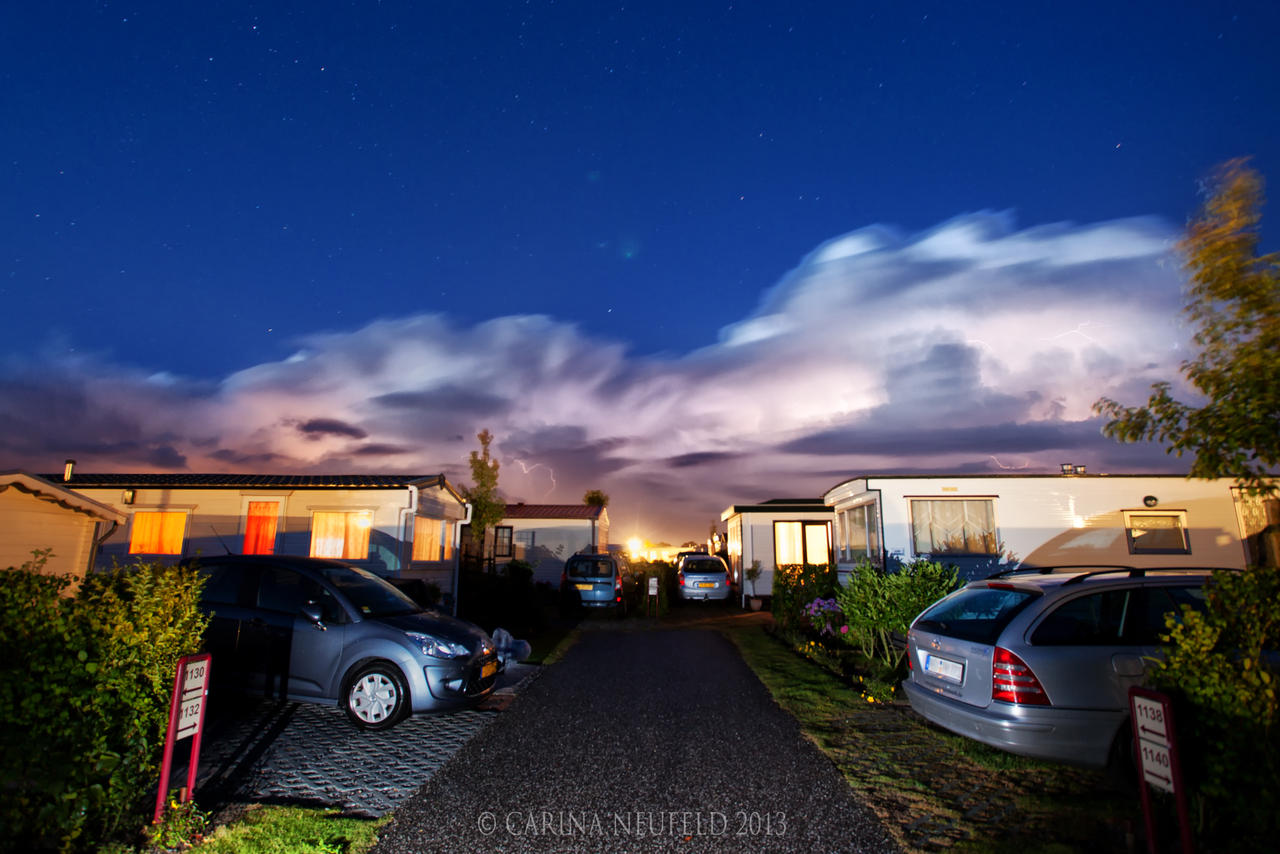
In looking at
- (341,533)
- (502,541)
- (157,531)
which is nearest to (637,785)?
(341,533)

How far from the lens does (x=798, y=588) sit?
1404 cm

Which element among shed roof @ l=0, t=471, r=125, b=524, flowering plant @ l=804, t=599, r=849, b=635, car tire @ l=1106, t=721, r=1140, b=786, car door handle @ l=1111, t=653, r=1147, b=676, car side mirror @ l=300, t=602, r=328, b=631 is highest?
shed roof @ l=0, t=471, r=125, b=524

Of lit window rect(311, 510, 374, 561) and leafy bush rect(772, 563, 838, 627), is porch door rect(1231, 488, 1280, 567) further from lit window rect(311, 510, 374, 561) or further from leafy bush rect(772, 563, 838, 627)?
lit window rect(311, 510, 374, 561)

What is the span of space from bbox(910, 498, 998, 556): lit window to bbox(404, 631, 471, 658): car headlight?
10.3 m

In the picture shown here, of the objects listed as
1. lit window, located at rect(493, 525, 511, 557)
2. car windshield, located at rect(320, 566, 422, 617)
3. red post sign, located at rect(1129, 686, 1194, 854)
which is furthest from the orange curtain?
red post sign, located at rect(1129, 686, 1194, 854)

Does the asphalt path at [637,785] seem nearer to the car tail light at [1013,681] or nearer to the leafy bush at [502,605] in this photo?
the car tail light at [1013,681]

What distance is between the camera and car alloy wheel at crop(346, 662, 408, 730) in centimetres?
637

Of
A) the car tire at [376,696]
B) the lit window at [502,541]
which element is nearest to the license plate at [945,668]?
the car tire at [376,696]

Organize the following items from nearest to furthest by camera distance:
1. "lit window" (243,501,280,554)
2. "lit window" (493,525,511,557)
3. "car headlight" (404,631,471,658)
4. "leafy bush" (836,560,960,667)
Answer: "car headlight" (404,631,471,658) → "leafy bush" (836,560,960,667) → "lit window" (243,501,280,554) → "lit window" (493,525,511,557)

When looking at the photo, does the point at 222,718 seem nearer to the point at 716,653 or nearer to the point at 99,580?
the point at 99,580

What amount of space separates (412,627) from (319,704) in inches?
43.1

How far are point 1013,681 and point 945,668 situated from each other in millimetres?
682

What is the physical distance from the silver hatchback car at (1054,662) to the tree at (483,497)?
2339 cm

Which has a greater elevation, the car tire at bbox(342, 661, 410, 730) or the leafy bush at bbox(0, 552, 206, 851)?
the leafy bush at bbox(0, 552, 206, 851)
